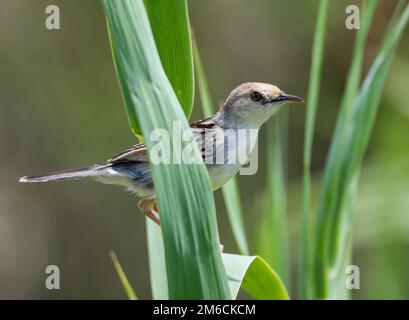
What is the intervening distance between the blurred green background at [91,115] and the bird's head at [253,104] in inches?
120

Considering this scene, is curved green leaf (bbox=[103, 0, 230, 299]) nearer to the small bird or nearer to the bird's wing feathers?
the small bird

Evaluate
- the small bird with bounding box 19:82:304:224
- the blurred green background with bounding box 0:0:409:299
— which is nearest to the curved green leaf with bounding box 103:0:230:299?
the small bird with bounding box 19:82:304:224

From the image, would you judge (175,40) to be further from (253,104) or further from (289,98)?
(253,104)

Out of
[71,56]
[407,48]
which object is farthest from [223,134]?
[71,56]

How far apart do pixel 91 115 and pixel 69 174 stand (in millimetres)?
3744

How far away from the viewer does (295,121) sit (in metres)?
6.99

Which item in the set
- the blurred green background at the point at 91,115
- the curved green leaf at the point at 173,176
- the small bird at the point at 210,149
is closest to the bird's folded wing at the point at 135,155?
the small bird at the point at 210,149

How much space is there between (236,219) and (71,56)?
4331 mm

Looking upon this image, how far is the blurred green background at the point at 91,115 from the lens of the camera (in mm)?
6543

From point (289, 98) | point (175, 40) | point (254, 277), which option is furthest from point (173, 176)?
point (289, 98)

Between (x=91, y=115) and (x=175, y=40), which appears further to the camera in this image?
(x=91, y=115)

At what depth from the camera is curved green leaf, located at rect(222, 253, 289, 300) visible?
6.52 ft

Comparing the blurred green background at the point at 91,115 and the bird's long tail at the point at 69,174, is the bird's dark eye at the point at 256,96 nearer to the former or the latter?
the bird's long tail at the point at 69,174

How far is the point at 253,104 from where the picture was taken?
3129 millimetres
